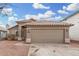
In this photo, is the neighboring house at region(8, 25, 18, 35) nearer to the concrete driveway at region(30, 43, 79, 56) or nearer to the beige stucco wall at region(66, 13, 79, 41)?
the concrete driveway at region(30, 43, 79, 56)

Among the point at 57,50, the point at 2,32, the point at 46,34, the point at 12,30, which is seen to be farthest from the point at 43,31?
the point at 2,32

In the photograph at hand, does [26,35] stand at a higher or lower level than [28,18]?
lower

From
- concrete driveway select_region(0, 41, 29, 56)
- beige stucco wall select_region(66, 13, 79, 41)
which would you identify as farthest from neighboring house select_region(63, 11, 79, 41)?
concrete driveway select_region(0, 41, 29, 56)

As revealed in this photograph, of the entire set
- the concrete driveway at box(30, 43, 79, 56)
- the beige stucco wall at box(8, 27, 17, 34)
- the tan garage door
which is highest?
the beige stucco wall at box(8, 27, 17, 34)

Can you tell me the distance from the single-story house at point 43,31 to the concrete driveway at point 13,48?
9 centimetres

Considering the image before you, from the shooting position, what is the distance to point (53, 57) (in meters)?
2.48

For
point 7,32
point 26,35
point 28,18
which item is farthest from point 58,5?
point 7,32

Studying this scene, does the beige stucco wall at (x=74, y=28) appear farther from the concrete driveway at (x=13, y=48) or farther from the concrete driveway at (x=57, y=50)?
the concrete driveway at (x=13, y=48)

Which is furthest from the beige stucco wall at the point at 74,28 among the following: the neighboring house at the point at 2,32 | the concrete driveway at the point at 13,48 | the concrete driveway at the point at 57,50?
the neighboring house at the point at 2,32

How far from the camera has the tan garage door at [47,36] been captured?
8.23 ft

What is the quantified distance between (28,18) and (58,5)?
474mm

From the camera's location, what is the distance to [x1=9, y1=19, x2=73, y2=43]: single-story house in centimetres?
248

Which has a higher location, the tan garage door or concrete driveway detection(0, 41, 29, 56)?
the tan garage door

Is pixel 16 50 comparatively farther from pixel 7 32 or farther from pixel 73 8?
pixel 73 8
